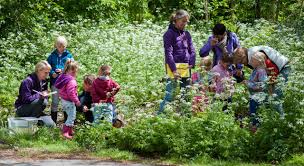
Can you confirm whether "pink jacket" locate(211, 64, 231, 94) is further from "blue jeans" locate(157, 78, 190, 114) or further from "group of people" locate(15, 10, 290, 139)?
"blue jeans" locate(157, 78, 190, 114)

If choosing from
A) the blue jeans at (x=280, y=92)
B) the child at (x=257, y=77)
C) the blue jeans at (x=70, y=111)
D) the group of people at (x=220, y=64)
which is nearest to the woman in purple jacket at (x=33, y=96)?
the blue jeans at (x=70, y=111)

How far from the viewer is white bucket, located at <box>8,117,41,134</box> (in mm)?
10164

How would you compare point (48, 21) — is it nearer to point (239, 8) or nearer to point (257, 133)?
point (239, 8)

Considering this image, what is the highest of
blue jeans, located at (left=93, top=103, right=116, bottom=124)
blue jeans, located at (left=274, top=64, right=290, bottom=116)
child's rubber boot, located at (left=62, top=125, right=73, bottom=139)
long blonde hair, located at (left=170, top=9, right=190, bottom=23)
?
long blonde hair, located at (left=170, top=9, right=190, bottom=23)

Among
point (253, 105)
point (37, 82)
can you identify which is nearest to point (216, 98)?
point (253, 105)

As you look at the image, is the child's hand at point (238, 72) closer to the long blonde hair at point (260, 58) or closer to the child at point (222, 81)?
the child at point (222, 81)

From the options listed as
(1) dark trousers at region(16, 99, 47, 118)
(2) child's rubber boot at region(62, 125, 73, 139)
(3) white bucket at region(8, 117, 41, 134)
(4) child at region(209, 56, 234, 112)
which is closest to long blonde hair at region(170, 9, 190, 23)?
(4) child at region(209, 56, 234, 112)

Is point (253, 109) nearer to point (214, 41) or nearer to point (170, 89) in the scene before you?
point (214, 41)

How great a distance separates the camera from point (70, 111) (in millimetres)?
10320

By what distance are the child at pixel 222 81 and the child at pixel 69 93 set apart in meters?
2.30

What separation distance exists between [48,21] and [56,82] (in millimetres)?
10446

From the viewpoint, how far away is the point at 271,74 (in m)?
9.21

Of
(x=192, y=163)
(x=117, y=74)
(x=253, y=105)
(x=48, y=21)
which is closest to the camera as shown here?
(x=192, y=163)

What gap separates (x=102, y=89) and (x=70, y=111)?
0.65m
